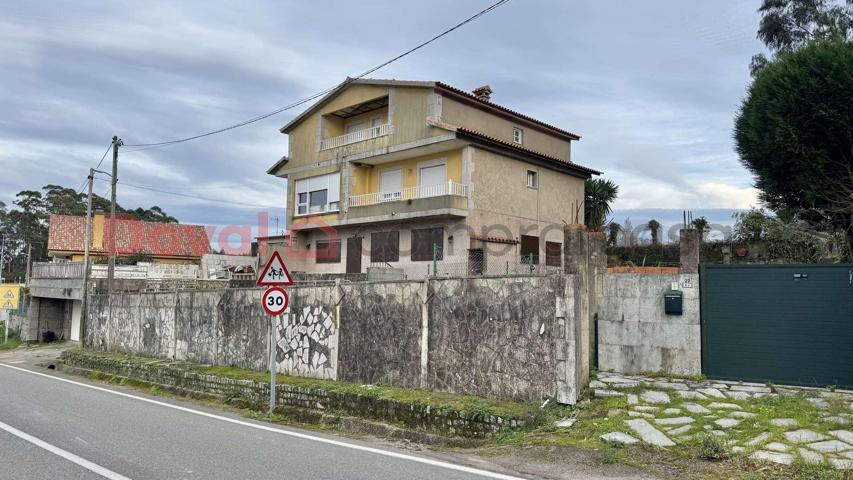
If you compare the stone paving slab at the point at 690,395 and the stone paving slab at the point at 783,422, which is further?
the stone paving slab at the point at 690,395

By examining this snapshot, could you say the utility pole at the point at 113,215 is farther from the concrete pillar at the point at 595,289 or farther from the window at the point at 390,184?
the concrete pillar at the point at 595,289

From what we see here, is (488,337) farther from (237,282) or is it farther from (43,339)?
(43,339)

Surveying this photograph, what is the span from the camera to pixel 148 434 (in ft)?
28.8

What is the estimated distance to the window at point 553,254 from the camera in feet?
87.1

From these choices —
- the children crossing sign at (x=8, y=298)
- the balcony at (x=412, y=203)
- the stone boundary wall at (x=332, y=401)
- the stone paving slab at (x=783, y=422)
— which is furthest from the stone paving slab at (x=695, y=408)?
the children crossing sign at (x=8, y=298)

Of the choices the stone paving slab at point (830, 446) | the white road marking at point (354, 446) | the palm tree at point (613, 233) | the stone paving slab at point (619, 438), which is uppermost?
the palm tree at point (613, 233)

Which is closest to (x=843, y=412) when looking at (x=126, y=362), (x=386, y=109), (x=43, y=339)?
(x=126, y=362)

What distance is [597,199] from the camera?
32219 millimetres

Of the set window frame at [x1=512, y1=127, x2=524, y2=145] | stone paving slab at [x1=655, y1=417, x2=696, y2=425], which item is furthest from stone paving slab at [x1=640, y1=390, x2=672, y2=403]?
window frame at [x1=512, y1=127, x2=524, y2=145]

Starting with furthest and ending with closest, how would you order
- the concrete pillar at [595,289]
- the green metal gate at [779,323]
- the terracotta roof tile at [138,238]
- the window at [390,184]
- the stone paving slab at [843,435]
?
the terracotta roof tile at [138,238]
the window at [390,184]
the concrete pillar at [595,289]
the green metal gate at [779,323]
the stone paving slab at [843,435]

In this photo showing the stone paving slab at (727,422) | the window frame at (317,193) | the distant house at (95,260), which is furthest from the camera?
the distant house at (95,260)

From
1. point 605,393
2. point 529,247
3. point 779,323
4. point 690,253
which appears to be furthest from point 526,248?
point 605,393

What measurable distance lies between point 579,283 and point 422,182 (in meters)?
16.5

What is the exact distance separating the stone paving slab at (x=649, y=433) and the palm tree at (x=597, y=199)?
24.9m
